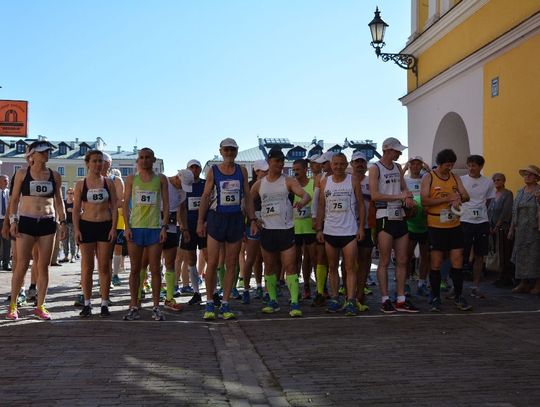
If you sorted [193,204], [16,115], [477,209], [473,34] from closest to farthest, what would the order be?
[193,204] < [477,209] < [473,34] < [16,115]

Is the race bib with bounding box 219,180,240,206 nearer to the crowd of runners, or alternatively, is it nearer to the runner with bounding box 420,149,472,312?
the crowd of runners

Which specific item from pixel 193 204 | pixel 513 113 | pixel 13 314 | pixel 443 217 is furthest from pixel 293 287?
pixel 513 113

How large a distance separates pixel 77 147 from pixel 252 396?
103m

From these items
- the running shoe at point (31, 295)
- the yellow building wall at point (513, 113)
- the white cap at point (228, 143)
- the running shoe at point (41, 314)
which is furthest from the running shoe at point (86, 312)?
the yellow building wall at point (513, 113)

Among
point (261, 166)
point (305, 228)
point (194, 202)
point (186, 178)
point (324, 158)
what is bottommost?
point (305, 228)

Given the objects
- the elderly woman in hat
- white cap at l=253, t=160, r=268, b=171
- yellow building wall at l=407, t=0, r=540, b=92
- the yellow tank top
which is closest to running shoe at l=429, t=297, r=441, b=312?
the yellow tank top

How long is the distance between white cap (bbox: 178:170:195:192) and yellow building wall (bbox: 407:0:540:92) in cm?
663

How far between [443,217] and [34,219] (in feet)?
15.6

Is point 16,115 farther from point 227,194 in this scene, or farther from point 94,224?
point 227,194

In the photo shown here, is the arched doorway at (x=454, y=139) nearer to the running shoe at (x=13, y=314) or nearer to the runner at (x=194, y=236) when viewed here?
the runner at (x=194, y=236)

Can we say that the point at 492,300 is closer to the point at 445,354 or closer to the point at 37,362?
the point at 445,354

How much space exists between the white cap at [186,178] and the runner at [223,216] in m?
1.33

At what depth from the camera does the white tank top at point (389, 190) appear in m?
8.25

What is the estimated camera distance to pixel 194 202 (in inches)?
380
